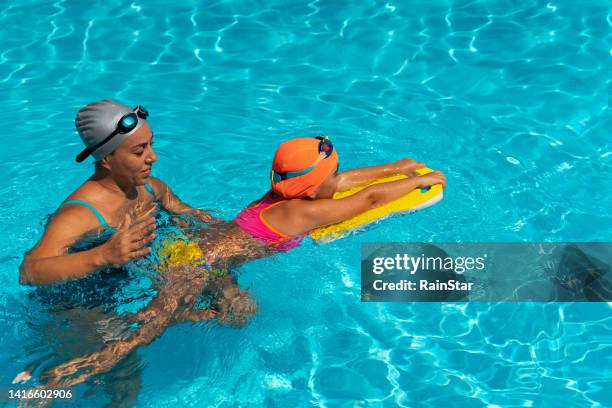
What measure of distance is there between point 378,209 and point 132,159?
1948mm

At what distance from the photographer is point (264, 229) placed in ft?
18.7

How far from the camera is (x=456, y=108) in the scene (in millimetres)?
8273

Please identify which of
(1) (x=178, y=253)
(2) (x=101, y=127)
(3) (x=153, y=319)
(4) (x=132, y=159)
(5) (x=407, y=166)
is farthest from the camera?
(5) (x=407, y=166)

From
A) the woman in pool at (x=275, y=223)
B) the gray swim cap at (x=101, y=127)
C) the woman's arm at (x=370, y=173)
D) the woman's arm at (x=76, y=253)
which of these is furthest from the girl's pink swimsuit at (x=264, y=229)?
the gray swim cap at (x=101, y=127)

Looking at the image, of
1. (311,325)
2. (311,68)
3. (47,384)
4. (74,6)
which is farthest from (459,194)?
(74,6)

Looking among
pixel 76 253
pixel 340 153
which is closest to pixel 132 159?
pixel 76 253

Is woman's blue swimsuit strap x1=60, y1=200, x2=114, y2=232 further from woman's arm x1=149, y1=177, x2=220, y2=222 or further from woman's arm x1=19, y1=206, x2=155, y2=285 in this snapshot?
woman's arm x1=149, y1=177, x2=220, y2=222

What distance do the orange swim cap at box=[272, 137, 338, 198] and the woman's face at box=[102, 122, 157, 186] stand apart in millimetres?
969

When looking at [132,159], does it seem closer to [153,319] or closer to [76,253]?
[76,253]

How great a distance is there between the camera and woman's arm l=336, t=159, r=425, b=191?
251 inches

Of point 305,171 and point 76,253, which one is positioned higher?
point 305,171

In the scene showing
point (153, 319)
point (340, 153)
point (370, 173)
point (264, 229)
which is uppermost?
point (340, 153)

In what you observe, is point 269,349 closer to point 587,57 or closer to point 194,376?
point 194,376

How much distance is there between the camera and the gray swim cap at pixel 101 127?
491 cm
